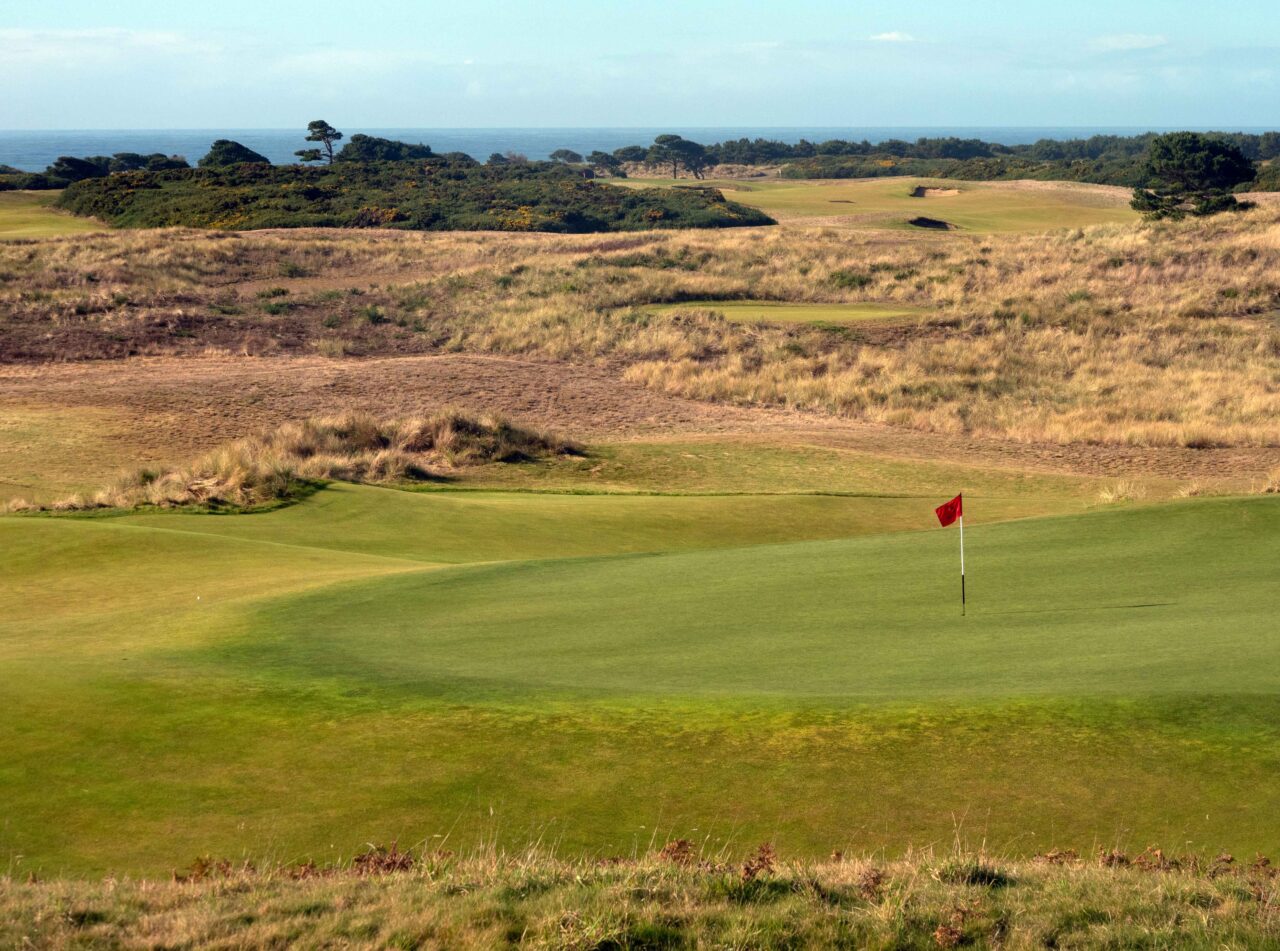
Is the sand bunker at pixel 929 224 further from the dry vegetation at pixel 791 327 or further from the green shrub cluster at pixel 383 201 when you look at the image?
the dry vegetation at pixel 791 327

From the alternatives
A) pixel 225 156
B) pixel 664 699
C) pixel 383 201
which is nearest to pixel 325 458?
pixel 664 699

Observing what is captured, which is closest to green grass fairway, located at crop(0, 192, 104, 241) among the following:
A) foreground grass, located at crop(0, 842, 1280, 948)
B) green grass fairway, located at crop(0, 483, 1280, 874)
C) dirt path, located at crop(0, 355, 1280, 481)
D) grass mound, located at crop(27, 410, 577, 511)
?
dirt path, located at crop(0, 355, 1280, 481)

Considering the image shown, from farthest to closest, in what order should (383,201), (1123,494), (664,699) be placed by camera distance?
(383,201) < (1123,494) < (664,699)

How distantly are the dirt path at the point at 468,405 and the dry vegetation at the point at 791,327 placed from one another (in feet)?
4.04

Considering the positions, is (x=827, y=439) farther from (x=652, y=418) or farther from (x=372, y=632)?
(x=372, y=632)

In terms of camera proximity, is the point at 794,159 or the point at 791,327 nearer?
the point at 791,327

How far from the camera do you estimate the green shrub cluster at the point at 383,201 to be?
70375 millimetres

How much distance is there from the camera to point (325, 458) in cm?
2194

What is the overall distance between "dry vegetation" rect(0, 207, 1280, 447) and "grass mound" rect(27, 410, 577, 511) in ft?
29.6

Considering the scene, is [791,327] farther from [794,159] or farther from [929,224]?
[794,159]

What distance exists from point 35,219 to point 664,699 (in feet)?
235

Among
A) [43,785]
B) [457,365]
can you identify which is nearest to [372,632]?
[43,785]

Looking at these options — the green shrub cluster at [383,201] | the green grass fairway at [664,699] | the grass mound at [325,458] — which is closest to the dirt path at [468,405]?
the grass mound at [325,458]

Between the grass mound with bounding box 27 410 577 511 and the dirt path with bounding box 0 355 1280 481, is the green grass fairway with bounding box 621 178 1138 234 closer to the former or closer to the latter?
the dirt path with bounding box 0 355 1280 481
